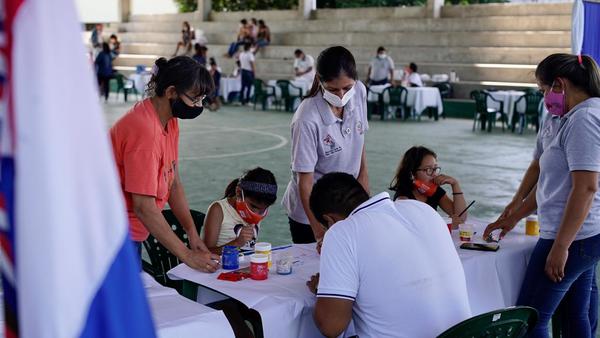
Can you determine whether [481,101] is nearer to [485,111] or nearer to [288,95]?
[485,111]

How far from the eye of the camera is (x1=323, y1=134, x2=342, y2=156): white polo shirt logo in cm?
354

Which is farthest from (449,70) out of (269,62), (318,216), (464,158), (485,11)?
(318,216)

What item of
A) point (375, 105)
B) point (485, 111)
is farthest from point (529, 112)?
point (375, 105)

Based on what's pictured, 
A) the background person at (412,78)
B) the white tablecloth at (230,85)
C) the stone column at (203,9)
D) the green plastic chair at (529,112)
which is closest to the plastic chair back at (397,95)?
the background person at (412,78)

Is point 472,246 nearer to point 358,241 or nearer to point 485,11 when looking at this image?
point 358,241

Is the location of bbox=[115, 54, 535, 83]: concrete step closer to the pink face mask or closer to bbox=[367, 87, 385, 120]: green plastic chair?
bbox=[367, 87, 385, 120]: green plastic chair

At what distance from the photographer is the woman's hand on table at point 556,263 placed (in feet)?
9.75

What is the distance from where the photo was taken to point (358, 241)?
7.61 ft

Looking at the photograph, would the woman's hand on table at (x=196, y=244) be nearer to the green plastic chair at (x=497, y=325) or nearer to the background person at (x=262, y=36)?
the green plastic chair at (x=497, y=325)

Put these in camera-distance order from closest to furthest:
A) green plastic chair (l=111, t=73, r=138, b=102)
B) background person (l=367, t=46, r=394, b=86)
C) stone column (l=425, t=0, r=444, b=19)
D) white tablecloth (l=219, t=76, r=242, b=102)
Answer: background person (l=367, t=46, r=394, b=86) → white tablecloth (l=219, t=76, r=242, b=102) → stone column (l=425, t=0, r=444, b=19) → green plastic chair (l=111, t=73, r=138, b=102)

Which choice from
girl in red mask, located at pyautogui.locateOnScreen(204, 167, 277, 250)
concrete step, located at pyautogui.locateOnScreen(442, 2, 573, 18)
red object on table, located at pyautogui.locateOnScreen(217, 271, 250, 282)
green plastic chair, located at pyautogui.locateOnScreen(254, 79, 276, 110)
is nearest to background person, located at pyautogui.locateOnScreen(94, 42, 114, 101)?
green plastic chair, located at pyautogui.locateOnScreen(254, 79, 276, 110)

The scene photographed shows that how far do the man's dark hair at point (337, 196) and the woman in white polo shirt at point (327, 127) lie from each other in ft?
2.76

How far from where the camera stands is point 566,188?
298 centimetres

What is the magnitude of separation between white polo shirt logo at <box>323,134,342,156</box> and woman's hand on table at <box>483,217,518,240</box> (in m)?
0.86
